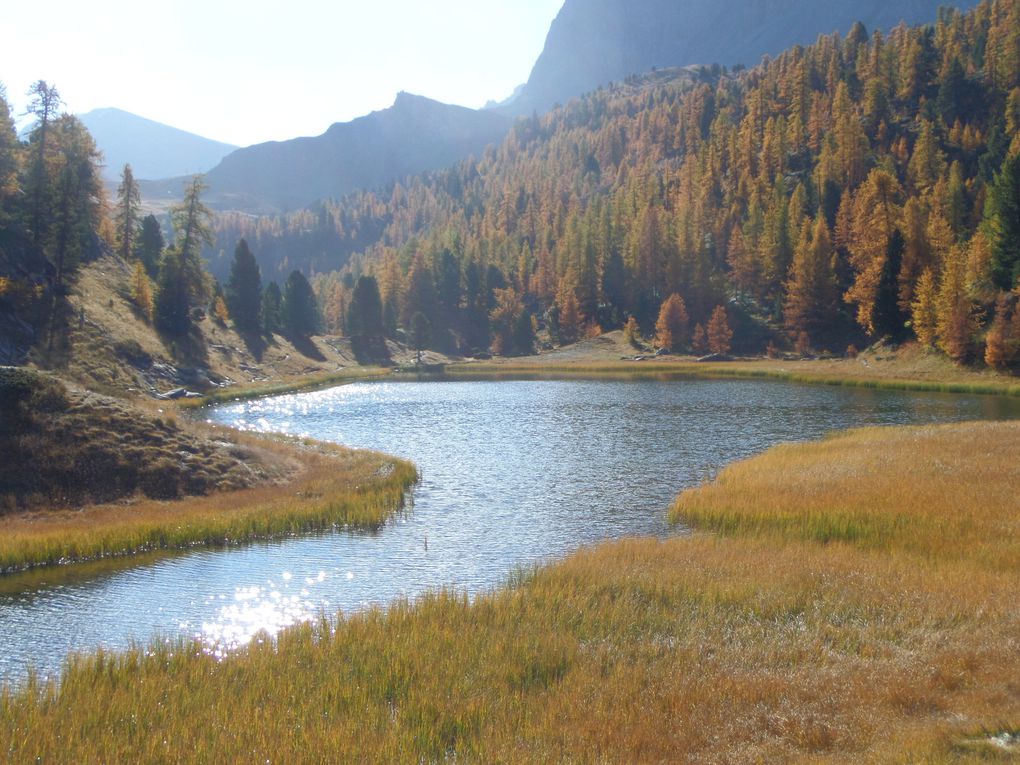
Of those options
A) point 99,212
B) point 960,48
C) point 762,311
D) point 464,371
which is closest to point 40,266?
point 99,212

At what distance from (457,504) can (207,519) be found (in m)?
10.9

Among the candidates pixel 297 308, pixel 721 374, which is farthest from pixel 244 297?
pixel 721 374

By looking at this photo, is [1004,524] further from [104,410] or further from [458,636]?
[104,410]

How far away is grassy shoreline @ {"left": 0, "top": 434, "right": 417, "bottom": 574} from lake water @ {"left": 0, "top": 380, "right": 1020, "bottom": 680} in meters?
1.23

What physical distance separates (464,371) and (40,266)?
74.8 meters

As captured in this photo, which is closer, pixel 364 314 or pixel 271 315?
pixel 271 315

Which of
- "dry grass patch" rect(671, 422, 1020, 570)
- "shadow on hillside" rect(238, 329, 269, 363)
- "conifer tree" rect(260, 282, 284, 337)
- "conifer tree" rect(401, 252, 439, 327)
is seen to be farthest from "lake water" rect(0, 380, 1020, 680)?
"conifer tree" rect(401, 252, 439, 327)

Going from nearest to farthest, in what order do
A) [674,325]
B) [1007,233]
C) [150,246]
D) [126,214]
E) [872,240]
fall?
[1007,233] → [126,214] → [872,240] → [150,246] → [674,325]

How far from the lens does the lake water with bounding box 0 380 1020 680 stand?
20766mm

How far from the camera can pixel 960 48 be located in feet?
579

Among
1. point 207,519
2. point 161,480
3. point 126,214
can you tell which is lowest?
point 207,519

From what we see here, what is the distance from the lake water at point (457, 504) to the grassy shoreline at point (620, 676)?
3663 mm

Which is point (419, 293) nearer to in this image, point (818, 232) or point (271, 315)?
point (271, 315)

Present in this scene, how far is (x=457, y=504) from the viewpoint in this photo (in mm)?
35062
